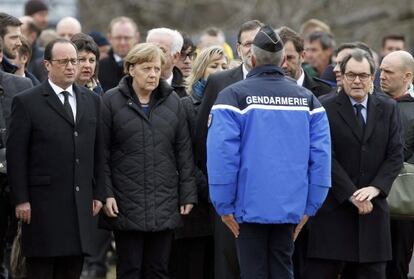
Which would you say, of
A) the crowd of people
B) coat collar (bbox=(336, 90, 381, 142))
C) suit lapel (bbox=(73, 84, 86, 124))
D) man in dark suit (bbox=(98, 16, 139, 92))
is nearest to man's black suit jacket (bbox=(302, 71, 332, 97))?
the crowd of people

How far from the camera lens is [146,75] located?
34.4ft

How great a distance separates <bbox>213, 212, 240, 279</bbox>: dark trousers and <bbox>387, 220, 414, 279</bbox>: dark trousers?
1.50m

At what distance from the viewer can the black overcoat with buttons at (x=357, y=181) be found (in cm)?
1041

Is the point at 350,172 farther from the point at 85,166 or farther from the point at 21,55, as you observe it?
the point at 21,55

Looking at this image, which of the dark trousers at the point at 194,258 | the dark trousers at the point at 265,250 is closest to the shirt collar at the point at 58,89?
the dark trousers at the point at 194,258

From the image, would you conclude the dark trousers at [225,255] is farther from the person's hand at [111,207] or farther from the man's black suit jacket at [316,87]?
the man's black suit jacket at [316,87]

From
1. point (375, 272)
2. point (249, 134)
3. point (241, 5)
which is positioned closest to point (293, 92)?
point (249, 134)

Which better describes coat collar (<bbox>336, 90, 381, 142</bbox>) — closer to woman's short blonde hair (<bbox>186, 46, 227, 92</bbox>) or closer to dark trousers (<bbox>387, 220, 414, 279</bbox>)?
dark trousers (<bbox>387, 220, 414, 279</bbox>)

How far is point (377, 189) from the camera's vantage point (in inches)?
409

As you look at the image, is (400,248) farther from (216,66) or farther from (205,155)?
(216,66)

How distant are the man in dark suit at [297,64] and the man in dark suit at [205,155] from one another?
0.64 metres

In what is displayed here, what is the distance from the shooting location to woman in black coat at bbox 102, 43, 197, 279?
10281 mm

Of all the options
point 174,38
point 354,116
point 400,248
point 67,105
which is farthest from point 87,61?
point 400,248

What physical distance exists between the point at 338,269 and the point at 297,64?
1972 mm
